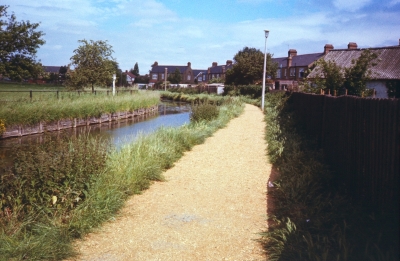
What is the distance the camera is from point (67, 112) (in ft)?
69.3

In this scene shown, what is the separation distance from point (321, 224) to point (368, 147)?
1273mm

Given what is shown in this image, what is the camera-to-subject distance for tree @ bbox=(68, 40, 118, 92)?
31.3 meters

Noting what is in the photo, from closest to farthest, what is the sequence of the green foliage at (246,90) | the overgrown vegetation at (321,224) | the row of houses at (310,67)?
the overgrown vegetation at (321,224), the row of houses at (310,67), the green foliage at (246,90)

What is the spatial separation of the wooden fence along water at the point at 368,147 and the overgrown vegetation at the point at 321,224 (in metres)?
0.23

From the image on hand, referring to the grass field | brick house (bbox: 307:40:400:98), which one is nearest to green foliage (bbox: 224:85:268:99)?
brick house (bbox: 307:40:400:98)

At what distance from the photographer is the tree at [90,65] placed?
3128 centimetres

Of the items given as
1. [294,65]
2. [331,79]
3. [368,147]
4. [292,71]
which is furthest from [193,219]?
[292,71]

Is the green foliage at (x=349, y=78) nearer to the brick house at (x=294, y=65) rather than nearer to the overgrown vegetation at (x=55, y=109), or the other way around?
the overgrown vegetation at (x=55, y=109)

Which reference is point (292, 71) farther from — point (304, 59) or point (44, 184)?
point (44, 184)

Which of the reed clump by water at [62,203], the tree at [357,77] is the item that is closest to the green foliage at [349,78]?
the tree at [357,77]

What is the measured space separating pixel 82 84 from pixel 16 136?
612 inches

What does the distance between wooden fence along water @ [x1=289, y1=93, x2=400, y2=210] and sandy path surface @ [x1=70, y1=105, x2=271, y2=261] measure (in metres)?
1.53

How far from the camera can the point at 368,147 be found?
5.08 m

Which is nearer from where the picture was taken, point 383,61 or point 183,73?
point 383,61
